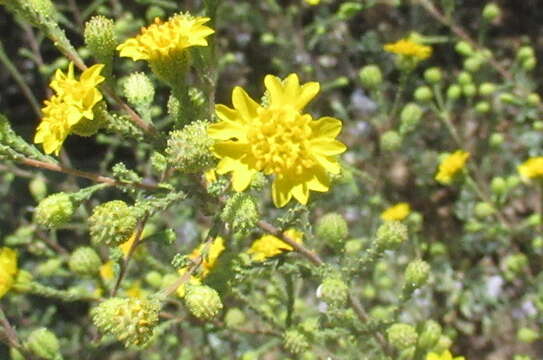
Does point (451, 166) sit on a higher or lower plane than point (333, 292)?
lower

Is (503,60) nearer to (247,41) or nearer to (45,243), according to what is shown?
(247,41)

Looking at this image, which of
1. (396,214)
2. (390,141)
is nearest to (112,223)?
(390,141)

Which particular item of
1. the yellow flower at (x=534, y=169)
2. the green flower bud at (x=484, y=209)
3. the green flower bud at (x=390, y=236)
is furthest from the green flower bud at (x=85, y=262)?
the yellow flower at (x=534, y=169)

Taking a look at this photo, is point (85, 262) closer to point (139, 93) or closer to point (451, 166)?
point (139, 93)

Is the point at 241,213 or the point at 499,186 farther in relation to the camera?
the point at 499,186

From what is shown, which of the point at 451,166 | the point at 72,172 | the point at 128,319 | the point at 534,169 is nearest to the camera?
the point at 128,319

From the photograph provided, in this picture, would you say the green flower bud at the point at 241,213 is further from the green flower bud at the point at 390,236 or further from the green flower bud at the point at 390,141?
the green flower bud at the point at 390,141

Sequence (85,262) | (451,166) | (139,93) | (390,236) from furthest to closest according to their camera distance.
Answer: (451,166) → (85,262) → (390,236) → (139,93)
